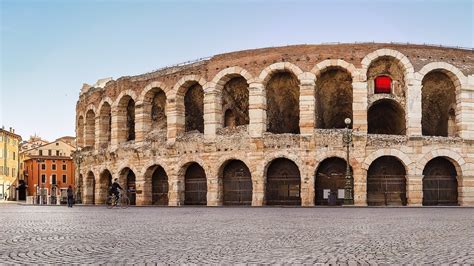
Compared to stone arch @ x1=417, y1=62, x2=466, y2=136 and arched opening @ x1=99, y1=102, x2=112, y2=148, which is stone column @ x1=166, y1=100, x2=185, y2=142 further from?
stone arch @ x1=417, y1=62, x2=466, y2=136

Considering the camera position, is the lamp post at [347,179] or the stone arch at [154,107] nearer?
the lamp post at [347,179]

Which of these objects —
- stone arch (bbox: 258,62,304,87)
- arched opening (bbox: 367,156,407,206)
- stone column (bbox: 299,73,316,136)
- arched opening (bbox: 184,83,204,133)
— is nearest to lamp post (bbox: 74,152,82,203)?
arched opening (bbox: 184,83,204,133)

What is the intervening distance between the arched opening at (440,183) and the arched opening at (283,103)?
25.9ft

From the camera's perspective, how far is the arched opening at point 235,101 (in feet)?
111

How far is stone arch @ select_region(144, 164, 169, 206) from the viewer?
35.9 meters

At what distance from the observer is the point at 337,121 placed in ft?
112

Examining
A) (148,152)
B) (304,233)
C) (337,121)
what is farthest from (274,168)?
(304,233)

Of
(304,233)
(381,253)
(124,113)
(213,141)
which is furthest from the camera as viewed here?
(124,113)

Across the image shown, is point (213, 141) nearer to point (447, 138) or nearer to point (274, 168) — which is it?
point (274, 168)

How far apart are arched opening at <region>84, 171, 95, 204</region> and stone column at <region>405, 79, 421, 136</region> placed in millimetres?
23482

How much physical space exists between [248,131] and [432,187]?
1037 centimetres

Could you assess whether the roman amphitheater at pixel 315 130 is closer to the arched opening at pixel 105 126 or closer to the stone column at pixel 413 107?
the stone column at pixel 413 107

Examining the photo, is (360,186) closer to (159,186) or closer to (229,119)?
(229,119)

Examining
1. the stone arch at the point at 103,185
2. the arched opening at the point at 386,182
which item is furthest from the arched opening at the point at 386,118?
the stone arch at the point at 103,185
